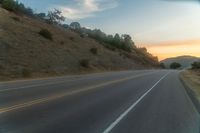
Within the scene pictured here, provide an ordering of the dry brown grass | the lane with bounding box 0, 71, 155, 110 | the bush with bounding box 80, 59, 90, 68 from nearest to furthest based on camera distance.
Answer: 1. the lane with bounding box 0, 71, 155, 110
2. the dry brown grass
3. the bush with bounding box 80, 59, 90, 68

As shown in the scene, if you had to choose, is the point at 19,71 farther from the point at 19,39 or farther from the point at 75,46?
the point at 75,46

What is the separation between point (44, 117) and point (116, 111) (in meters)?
3.15

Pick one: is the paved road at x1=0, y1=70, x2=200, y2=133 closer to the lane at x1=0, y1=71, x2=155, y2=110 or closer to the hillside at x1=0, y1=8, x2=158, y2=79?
the lane at x1=0, y1=71, x2=155, y2=110

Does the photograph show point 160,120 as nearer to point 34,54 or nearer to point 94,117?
point 94,117

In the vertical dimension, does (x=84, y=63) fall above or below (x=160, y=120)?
above

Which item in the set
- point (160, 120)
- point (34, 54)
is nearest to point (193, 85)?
point (160, 120)

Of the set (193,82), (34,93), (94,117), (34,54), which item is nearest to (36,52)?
(34,54)

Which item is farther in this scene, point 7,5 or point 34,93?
point 7,5

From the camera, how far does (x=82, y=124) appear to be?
473 inches

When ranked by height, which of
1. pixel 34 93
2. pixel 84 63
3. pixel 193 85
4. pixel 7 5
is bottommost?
pixel 34 93

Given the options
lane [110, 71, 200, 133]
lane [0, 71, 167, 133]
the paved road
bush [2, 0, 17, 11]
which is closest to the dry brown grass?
lane [110, 71, 200, 133]

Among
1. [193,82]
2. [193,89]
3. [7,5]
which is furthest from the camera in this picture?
[7,5]

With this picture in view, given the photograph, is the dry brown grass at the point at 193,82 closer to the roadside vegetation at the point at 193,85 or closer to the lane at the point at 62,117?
the roadside vegetation at the point at 193,85

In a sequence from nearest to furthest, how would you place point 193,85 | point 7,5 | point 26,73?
point 193,85
point 26,73
point 7,5
